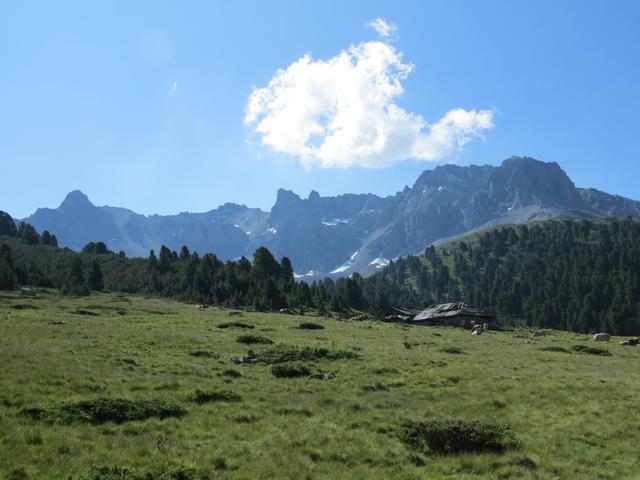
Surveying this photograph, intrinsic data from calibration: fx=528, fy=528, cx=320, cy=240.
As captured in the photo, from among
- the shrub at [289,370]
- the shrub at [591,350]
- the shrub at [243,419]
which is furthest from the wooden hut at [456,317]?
the shrub at [243,419]

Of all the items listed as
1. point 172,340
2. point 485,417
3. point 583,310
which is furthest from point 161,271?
point 485,417

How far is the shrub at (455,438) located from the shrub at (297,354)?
15.0 meters

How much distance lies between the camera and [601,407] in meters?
23.1

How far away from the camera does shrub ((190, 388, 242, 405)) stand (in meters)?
21.5

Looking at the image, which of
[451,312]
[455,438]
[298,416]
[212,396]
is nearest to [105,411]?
[212,396]

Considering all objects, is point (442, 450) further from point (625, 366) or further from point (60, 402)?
point (625, 366)

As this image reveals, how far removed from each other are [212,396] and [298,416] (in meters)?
4.09

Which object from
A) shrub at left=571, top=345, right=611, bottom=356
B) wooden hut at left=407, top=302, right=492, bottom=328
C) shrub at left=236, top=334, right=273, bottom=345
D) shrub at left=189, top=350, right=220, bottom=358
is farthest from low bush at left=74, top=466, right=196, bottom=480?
wooden hut at left=407, top=302, right=492, bottom=328

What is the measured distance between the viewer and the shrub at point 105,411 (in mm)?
17484

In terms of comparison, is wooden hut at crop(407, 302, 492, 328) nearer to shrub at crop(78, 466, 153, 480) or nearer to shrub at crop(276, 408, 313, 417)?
shrub at crop(276, 408, 313, 417)

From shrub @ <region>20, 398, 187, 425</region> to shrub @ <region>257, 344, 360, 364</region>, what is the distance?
12.8 meters

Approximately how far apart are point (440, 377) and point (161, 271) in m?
145

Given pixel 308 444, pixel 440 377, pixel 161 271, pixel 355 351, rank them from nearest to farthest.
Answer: pixel 308 444 → pixel 440 377 → pixel 355 351 → pixel 161 271

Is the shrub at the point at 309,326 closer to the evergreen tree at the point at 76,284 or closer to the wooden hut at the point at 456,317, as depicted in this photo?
the wooden hut at the point at 456,317
